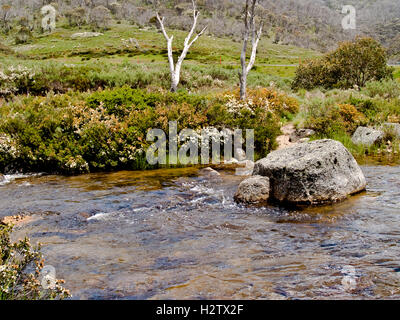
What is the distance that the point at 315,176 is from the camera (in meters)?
7.91

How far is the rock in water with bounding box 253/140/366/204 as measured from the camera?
25.9ft

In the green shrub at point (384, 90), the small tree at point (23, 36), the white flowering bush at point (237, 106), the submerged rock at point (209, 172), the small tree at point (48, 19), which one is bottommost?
the submerged rock at point (209, 172)

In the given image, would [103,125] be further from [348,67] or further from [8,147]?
[348,67]

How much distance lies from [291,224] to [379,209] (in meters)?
1.99

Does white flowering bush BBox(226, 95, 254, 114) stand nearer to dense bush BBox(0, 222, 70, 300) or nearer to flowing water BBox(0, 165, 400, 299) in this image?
flowing water BBox(0, 165, 400, 299)

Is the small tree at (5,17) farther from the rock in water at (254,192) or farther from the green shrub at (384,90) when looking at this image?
the rock in water at (254,192)

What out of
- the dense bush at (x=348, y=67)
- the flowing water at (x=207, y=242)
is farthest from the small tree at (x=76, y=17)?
the flowing water at (x=207, y=242)

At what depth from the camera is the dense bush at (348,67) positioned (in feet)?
90.0

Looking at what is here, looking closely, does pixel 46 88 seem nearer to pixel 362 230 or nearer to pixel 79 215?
pixel 79 215

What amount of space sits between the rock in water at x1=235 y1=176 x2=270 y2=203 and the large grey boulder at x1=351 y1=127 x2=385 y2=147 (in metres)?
7.70

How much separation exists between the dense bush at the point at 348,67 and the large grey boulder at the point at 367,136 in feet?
48.9

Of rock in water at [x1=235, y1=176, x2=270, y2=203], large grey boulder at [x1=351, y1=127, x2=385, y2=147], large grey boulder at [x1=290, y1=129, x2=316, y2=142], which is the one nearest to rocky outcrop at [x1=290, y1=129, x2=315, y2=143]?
large grey boulder at [x1=290, y1=129, x2=316, y2=142]

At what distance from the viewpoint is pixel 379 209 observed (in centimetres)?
728

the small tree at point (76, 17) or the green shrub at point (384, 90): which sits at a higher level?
the small tree at point (76, 17)
